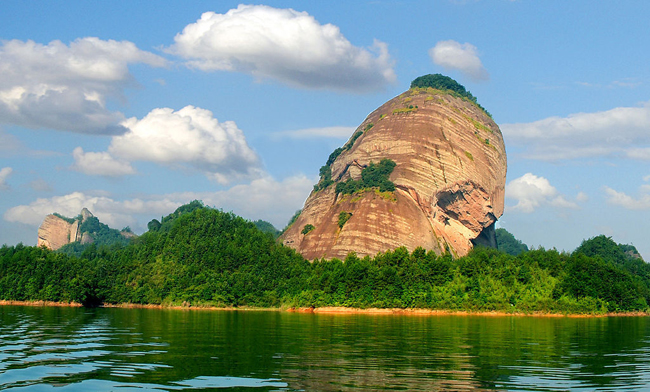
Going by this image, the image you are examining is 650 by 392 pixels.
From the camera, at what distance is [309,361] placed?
2569 cm

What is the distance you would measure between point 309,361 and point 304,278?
63912 mm

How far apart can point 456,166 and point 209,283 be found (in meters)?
61.5

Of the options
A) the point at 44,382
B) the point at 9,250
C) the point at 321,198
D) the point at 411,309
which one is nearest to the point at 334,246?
the point at 321,198

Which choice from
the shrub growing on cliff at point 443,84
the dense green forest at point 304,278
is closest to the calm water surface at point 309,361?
the dense green forest at point 304,278

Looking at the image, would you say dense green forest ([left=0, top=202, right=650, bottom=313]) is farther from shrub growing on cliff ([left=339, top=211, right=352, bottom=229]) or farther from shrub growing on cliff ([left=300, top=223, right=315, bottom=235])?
shrub growing on cliff ([left=300, top=223, right=315, bottom=235])

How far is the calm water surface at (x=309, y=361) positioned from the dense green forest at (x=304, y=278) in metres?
40.9

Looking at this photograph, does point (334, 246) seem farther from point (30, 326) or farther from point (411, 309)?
point (30, 326)

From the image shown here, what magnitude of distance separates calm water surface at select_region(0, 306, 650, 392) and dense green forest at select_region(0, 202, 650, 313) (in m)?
40.9

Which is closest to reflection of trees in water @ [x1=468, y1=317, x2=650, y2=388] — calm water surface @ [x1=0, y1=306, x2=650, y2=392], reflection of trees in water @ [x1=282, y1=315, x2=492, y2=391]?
calm water surface @ [x1=0, y1=306, x2=650, y2=392]

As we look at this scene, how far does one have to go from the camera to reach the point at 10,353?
1063 inches

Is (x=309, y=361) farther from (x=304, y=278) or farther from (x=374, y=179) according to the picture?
(x=374, y=179)

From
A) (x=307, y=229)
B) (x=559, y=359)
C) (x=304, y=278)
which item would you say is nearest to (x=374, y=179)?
(x=307, y=229)

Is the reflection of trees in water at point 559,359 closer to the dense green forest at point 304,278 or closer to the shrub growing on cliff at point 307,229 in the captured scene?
the dense green forest at point 304,278

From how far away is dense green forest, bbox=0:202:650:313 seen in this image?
8062cm
